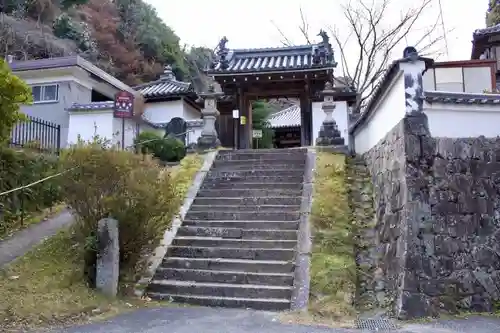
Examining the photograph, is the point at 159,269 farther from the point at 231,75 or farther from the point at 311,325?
the point at 231,75

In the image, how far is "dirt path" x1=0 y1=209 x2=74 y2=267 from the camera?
7.67 m

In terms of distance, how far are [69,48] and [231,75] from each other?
14.3m

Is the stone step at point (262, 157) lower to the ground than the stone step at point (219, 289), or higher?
higher

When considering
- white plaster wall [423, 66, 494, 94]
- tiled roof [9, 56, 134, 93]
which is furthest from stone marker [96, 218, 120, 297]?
tiled roof [9, 56, 134, 93]

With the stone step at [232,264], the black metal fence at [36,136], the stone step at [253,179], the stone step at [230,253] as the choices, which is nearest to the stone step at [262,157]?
Answer: the stone step at [253,179]

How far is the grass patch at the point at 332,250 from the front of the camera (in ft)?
21.2

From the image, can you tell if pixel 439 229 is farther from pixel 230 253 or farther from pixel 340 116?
pixel 340 116

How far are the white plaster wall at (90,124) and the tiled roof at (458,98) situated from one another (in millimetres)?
10813

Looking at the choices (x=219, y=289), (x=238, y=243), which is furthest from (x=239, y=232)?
(x=219, y=289)

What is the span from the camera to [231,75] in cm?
1551

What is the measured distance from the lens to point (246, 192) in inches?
404

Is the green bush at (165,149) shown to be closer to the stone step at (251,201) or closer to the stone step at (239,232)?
the stone step at (251,201)

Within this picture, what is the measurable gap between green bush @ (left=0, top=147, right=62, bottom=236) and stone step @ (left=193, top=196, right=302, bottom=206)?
3.21 meters

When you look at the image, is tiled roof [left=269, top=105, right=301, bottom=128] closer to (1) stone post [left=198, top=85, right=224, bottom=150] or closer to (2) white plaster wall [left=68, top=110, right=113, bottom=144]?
(1) stone post [left=198, top=85, right=224, bottom=150]
